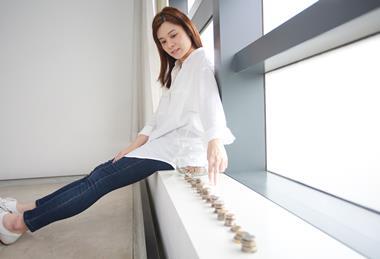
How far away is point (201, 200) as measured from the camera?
0.69 metres

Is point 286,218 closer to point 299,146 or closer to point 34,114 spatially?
point 299,146

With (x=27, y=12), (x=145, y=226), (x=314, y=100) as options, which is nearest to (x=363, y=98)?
(x=314, y=100)

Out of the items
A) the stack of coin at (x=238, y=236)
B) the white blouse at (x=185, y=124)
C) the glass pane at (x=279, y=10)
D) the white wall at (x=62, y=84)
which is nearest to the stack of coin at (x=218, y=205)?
the stack of coin at (x=238, y=236)

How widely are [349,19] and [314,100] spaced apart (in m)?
0.34

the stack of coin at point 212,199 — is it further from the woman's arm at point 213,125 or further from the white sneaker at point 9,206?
the white sneaker at point 9,206

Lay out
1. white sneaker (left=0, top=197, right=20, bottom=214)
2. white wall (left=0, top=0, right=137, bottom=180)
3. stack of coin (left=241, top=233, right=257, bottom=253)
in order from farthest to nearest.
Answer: white wall (left=0, top=0, right=137, bottom=180) → white sneaker (left=0, top=197, right=20, bottom=214) → stack of coin (left=241, top=233, right=257, bottom=253)

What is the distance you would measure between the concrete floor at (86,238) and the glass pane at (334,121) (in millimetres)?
719

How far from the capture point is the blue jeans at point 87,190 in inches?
40.4

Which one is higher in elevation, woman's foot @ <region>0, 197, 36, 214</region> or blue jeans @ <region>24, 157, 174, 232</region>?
blue jeans @ <region>24, 157, 174, 232</region>

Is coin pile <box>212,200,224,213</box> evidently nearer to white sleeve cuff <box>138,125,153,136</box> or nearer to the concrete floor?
the concrete floor

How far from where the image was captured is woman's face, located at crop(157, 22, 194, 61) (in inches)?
41.3

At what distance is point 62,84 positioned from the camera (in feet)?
7.82

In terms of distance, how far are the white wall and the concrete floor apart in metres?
1.07

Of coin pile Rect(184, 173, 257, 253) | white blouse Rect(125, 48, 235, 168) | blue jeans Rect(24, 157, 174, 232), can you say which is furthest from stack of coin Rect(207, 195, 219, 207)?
blue jeans Rect(24, 157, 174, 232)
